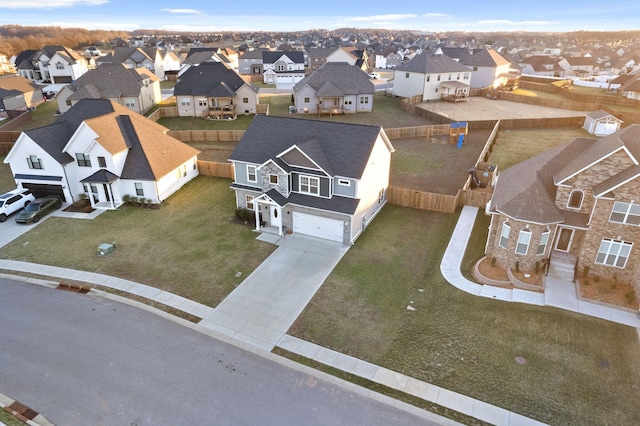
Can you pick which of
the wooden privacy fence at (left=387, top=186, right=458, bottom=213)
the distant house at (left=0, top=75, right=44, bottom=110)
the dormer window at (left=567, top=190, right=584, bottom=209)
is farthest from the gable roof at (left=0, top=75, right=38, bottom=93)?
the dormer window at (left=567, top=190, right=584, bottom=209)

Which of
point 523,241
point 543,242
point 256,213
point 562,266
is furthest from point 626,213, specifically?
point 256,213

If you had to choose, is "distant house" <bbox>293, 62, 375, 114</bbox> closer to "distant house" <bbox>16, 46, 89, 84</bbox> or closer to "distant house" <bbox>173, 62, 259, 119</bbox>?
"distant house" <bbox>173, 62, 259, 119</bbox>

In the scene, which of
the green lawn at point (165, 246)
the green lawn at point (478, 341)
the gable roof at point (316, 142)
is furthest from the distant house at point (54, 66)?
the green lawn at point (478, 341)

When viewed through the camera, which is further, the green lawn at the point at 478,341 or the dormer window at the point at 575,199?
the dormer window at the point at 575,199

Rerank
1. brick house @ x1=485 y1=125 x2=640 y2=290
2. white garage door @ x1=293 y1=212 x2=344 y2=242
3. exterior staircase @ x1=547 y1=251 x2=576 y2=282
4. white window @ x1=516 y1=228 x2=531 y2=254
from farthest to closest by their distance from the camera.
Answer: white garage door @ x1=293 y1=212 x2=344 y2=242, exterior staircase @ x1=547 y1=251 x2=576 y2=282, white window @ x1=516 y1=228 x2=531 y2=254, brick house @ x1=485 y1=125 x2=640 y2=290

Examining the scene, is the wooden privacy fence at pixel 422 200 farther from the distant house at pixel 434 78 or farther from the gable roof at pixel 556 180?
the distant house at pixel 434 78

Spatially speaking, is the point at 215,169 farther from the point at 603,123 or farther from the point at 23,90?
the point at 603,123
